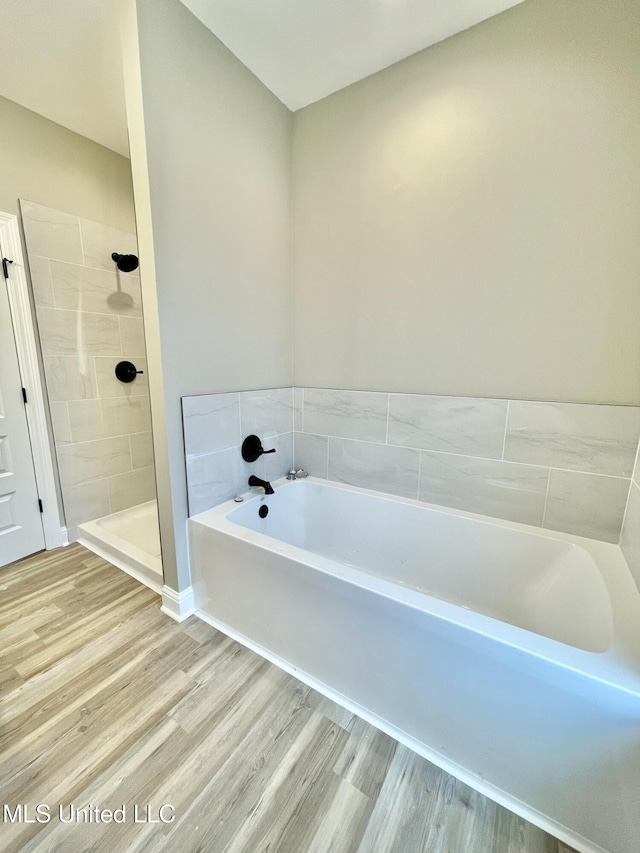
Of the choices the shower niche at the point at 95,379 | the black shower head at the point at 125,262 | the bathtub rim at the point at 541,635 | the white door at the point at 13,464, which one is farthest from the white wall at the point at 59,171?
the bathtub rim at the point at 541,635

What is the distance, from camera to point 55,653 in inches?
56.1

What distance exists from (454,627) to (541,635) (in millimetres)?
494

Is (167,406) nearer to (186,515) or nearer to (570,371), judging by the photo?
(186,515)

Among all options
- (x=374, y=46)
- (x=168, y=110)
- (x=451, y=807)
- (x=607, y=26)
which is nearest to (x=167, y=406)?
(x=168, y=110)

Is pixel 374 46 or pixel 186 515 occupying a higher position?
pixel 374 46

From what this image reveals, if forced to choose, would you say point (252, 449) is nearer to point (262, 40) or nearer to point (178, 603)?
point (178, 603)

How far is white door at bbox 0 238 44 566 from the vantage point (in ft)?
6.13

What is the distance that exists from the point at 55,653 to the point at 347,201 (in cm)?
260

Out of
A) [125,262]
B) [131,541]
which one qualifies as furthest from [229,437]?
[125,262]

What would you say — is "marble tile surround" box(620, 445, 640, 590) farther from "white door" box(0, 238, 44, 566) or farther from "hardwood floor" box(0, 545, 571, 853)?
"white door" box(0, 238, 44, 566)

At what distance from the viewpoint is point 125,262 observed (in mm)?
2250

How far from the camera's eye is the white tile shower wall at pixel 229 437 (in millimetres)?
1581

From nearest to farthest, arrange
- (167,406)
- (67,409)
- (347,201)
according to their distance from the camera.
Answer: (167,406)
(347,201)
(67,409)

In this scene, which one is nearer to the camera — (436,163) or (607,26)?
(607,26)
